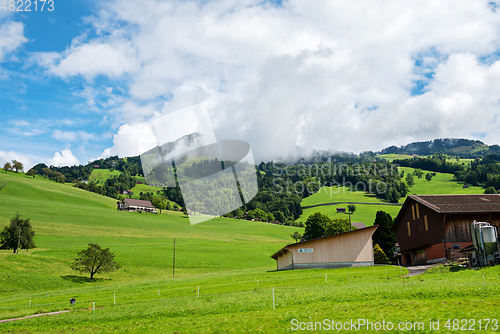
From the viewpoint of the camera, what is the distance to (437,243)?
4153 cm

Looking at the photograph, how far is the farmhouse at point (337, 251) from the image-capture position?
146 feet

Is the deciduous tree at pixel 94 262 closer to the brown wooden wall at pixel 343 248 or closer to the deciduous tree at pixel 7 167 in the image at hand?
the brown wooden wall at pixel 343 248

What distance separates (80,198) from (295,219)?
11052 centimetres

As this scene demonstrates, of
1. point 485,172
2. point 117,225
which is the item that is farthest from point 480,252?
point 485,172

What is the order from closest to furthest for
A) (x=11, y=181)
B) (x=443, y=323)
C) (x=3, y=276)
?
1. (x=443, y=323)
2. (x=3, y=276)
3. (x=11, y=181)

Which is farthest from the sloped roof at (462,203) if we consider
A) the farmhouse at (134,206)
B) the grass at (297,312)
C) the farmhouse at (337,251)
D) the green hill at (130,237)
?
the farmhouse at (134,206)

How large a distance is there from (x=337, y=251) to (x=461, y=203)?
17.6 metres

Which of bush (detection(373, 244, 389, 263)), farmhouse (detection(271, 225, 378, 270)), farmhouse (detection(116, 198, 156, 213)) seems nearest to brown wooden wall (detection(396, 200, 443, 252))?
bush (detection(373, 244, 389, 263))

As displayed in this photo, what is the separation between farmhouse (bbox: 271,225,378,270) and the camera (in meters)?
44.6

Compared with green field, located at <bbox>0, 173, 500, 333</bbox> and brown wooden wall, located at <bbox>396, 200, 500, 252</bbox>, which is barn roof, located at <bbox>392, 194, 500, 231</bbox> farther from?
green field, located at <bbox>0, 173, 500, 333</bbox>

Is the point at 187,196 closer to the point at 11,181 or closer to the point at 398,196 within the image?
the point at 11,181

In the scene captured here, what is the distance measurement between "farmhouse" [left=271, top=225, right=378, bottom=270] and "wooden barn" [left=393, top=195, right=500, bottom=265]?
7440 mm

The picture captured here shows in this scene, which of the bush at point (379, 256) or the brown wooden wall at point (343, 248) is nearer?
the brown wooden wall at point (343, 248)

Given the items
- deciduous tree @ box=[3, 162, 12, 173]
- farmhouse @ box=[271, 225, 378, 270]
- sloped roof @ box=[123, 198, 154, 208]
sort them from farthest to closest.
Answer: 1. deciduous tree @ box=[3, 162, 12, 173]
2. sloped roof @ box=[123, 198, 154, 208]
3. farmhouse @ box=[271, 225, 378, 270]
